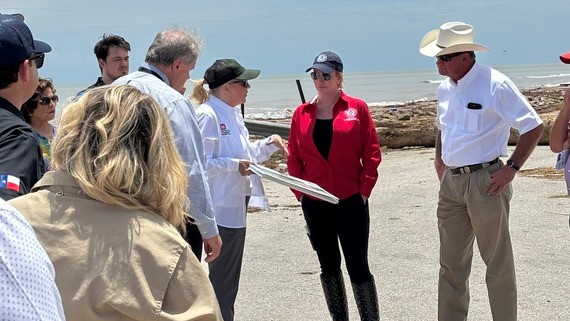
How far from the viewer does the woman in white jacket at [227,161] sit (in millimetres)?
5754

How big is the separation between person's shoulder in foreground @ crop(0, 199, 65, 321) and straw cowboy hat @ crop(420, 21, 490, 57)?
494 centimetres

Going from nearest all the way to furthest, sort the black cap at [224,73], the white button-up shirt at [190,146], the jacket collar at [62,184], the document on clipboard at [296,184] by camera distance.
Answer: the jacket collar at [62,184] → the white button-up shirt at [190,146] → the document on clipboard at [296,184] → the black cap at [224,73]

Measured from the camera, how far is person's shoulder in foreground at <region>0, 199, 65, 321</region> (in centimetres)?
133

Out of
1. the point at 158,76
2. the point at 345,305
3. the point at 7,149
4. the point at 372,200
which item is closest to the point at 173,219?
the point at 7,149

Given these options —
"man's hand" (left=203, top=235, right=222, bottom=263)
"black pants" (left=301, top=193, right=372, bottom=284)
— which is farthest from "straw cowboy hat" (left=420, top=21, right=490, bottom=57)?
"man's hand" (left=203, top=235, right=222, bottom=263)

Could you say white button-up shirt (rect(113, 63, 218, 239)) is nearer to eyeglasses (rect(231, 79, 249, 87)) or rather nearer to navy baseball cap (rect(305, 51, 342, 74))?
eyeglasses (rect(231, 79, 249, 87))

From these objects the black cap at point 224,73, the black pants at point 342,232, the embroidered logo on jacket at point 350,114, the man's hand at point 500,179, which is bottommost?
the black pants at point 342,232

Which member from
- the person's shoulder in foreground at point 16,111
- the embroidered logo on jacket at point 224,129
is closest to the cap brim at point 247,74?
the embroidered logo on jacket at point 224,129

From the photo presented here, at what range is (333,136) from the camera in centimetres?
628

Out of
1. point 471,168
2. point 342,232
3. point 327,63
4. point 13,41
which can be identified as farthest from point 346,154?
point 13,41

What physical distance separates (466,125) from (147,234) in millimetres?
3907

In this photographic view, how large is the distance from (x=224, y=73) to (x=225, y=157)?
62 cm

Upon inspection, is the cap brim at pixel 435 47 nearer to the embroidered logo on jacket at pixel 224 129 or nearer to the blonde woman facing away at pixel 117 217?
the embroidered logo on jacket at pixel 224 129

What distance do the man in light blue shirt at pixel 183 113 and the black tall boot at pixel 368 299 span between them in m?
1.76
